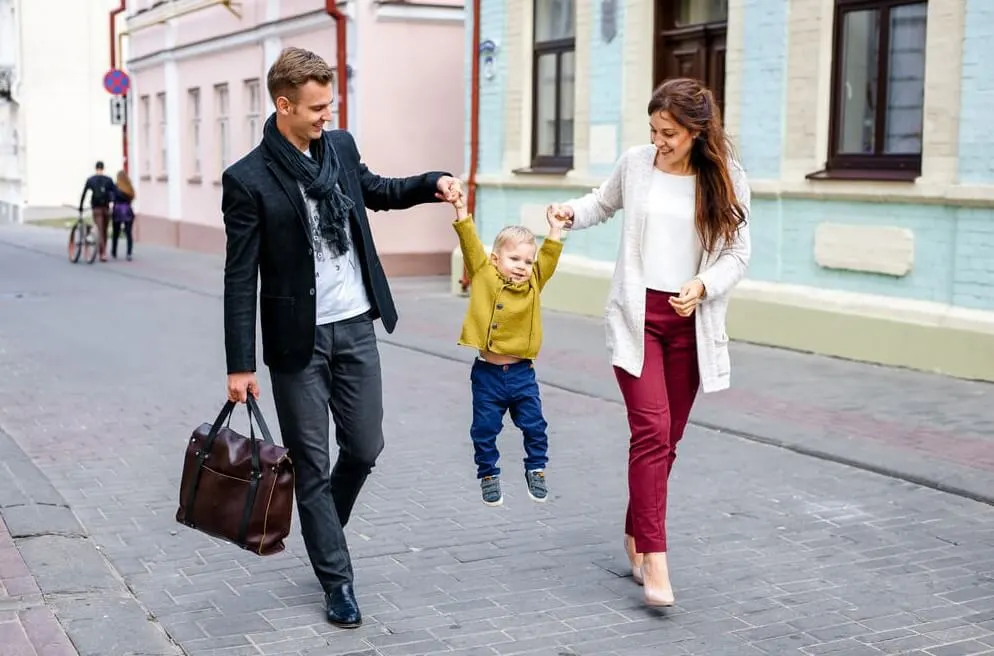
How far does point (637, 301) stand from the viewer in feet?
16.4

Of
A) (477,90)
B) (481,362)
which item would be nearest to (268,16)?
(477,90)

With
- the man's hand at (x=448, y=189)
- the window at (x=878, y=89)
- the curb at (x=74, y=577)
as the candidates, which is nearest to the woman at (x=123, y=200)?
the window at (x=878, y=89)

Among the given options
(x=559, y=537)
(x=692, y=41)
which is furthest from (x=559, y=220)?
(x=692, y=41)

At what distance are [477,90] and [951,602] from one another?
12.8m

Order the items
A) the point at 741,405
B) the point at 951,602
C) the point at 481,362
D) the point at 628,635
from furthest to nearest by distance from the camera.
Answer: the point at 741,405 < the point at 481,362 < the point at 951,602 < the point at 628,635

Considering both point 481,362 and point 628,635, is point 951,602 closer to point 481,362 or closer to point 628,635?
point 628,635

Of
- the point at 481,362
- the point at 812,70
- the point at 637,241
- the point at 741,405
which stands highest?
the point at 812,70

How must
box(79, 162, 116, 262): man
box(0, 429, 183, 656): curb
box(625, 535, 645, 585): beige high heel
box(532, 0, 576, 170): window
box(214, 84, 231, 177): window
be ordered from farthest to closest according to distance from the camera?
box(214, 84, 231, 177): window
box(79, 162, 116, 262): man
box(532, 0, 576, 170): window
box(625, 535, 645, 585): beige high heel
box(0, 429, 183, 656): curb

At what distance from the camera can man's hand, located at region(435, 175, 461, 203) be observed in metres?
4.84

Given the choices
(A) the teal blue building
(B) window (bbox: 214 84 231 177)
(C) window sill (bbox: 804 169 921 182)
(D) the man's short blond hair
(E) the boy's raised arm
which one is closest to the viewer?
(D) the man's short blond hair

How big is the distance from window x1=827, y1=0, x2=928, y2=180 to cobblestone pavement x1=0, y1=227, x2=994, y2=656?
5.93ft

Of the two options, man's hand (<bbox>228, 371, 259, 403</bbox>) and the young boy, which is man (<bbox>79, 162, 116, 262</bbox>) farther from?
man's hand (<bbox>228, 371, 259, 403</bbox>)

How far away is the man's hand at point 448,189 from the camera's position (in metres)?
4.84

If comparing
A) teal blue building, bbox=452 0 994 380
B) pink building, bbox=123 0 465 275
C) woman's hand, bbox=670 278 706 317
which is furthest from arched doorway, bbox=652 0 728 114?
woman's hand, bbox=670 278 706 317
